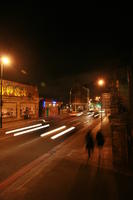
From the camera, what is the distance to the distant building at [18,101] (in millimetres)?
25250

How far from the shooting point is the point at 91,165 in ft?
22.7

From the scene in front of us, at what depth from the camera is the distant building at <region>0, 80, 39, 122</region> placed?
2525 cm

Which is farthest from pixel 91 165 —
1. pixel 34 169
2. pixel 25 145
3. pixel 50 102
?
pixel 50 102

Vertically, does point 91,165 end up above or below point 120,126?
below

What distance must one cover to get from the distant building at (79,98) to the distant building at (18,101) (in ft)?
136

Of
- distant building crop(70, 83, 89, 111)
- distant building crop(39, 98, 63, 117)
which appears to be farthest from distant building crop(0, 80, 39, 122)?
distant building crop(70, 83, 89, 111)

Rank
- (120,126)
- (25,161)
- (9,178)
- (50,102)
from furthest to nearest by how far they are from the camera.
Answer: (50,102), (25,161), (120,126), (9,178)

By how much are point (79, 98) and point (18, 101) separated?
166 ft

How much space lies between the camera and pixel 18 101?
92.9 ft

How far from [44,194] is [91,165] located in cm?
294

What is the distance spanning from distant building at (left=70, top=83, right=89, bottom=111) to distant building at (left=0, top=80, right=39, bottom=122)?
136 ft

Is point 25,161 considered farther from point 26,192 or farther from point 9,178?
point 26,192

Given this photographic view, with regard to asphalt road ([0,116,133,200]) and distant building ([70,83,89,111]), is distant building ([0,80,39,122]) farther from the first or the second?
distant building ([70,83,89,111])

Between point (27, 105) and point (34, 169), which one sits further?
point (27, 105)
